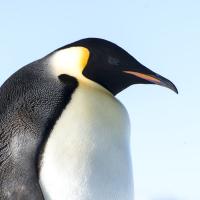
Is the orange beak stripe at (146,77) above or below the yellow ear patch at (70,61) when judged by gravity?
below

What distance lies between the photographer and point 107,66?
7.29 meters

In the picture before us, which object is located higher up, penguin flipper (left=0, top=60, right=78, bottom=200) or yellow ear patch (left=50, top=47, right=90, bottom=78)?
yellow ear patch (left=50, top=47, right=90, bottom=78)

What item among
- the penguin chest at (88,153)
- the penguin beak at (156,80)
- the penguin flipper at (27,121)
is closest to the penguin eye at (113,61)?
the penguin beak at (156,80)

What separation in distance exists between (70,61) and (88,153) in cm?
80

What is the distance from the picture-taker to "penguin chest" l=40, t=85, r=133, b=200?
21.9 ft

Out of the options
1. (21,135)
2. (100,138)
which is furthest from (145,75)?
(21,135)

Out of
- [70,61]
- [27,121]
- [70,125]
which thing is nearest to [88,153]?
[70,125]

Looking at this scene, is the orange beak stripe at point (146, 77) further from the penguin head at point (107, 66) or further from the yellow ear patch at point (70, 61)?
the yellow ear patch at point (70, 61)

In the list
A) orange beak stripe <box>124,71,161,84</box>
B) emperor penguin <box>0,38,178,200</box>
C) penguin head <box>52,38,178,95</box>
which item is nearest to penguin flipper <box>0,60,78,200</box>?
emperor penguin <box>0,38,178,200</box>

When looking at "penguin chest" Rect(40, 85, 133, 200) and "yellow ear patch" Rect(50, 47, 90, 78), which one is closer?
"penguin chest" Rect(40, 85, 133, 200)

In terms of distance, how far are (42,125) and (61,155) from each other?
0.92 feet

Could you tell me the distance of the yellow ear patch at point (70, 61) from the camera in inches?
279

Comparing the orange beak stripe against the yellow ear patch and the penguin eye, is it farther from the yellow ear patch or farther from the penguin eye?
the yellow ear patch

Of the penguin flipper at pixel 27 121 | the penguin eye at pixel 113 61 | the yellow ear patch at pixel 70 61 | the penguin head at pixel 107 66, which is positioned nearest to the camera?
the penguin flipper at pixel 27 121
